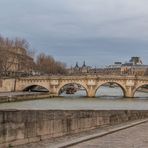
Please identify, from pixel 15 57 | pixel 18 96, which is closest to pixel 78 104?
pixel 18 96

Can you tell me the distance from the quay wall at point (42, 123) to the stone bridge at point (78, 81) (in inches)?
2386

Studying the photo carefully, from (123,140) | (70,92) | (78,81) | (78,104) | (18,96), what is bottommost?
(78,104)

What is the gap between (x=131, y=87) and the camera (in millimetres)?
76312

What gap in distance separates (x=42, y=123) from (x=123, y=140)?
1.90 metres

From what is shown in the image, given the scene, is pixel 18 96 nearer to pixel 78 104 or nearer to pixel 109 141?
pixel 78 104

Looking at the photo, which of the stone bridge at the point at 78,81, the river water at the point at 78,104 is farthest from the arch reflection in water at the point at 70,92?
the river water at the point at 78,104

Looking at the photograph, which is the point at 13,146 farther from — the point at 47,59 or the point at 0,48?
the point at 47,59

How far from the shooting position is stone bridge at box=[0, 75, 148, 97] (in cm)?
7581

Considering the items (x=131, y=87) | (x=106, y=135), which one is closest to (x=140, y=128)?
(x=106, y=135)

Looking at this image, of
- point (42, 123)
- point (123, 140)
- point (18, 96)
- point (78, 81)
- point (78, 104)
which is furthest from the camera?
point (78, 81)

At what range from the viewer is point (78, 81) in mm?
77312

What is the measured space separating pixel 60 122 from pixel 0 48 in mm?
71715

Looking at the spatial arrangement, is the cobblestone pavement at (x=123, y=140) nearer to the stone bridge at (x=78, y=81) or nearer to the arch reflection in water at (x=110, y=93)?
the arch reflection in water at (x=110, y=93)

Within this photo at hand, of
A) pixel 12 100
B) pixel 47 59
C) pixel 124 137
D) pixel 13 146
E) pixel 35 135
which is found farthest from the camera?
pixel 47 59
